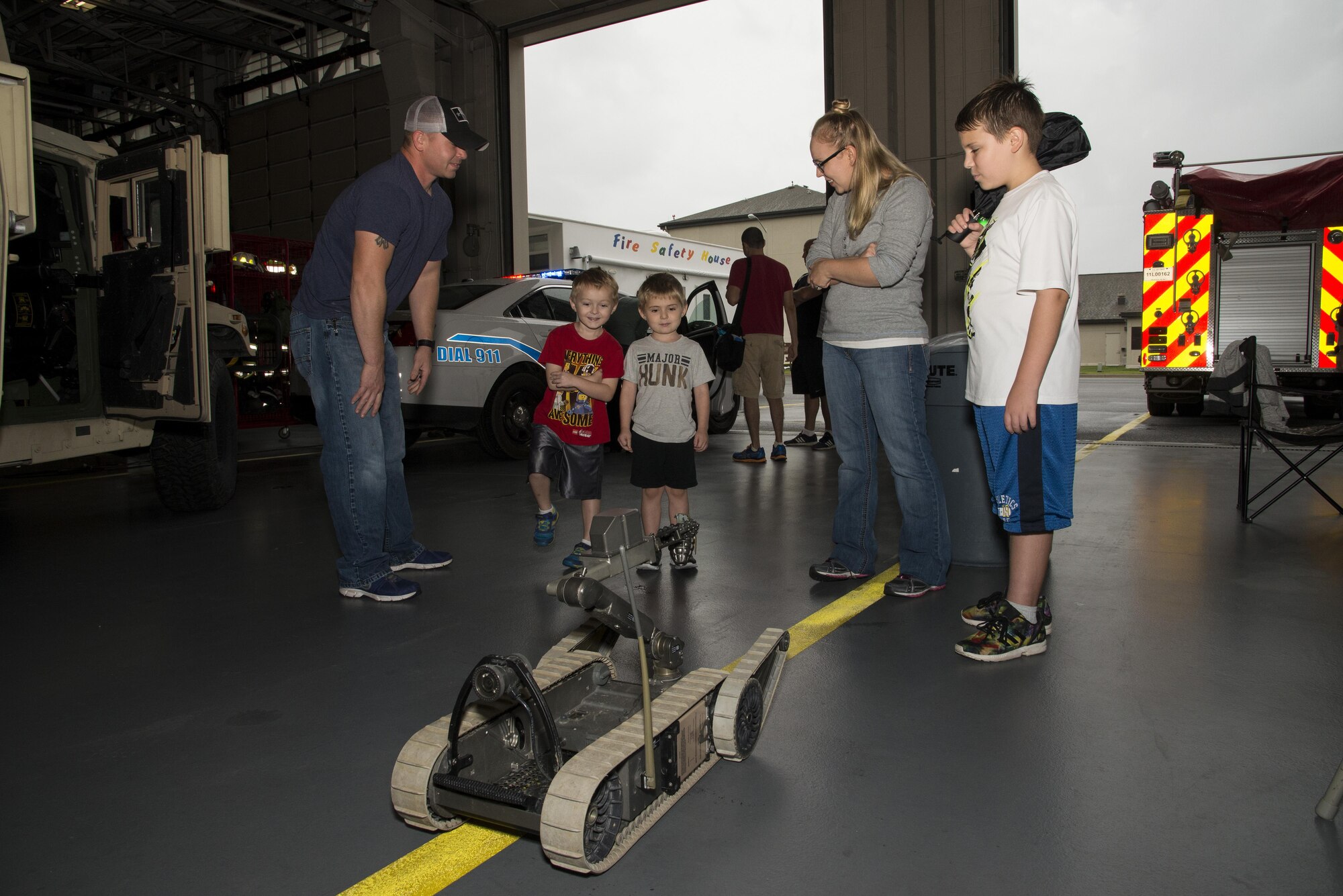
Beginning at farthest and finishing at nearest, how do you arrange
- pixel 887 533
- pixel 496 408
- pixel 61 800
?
1. pixel 496 408
2. pixel 887 533
3. pixel 61 800

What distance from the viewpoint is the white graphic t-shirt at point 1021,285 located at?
265cm

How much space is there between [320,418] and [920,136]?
26.4 ft

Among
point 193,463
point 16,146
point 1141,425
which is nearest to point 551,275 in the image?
point 193,463

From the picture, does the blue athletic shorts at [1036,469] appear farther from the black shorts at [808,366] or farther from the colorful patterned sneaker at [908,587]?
the black shorts at [808,366]

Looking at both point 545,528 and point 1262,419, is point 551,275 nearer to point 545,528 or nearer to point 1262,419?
point 545,528

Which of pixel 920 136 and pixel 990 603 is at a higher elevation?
pixel 920 136

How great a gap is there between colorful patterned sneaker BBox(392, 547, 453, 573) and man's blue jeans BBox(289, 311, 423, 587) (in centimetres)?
38

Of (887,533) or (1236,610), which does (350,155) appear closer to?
(887,533)

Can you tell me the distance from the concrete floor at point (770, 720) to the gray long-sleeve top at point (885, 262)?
105 cm

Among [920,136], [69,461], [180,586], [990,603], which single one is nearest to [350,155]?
[69,461]

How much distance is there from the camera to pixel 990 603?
3102 mm

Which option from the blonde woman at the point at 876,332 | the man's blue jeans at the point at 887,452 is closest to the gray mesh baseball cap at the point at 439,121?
the blonde woman at the point at 876,332

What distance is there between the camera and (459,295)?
26.5 feet

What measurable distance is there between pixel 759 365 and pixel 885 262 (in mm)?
4797
